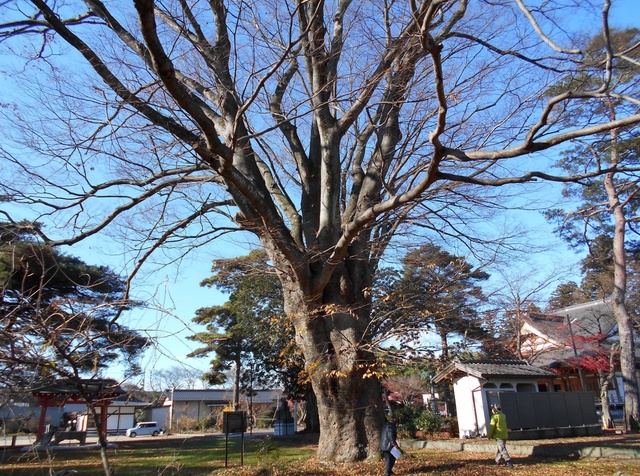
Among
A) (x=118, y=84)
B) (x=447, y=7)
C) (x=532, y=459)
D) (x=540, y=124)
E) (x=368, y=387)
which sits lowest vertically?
(x=532, y=459)

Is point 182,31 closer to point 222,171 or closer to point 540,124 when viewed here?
point 222,171

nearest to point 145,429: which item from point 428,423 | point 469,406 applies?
point 428,423

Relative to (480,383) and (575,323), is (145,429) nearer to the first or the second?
(480,383)

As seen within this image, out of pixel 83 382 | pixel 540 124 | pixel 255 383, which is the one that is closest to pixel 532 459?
pixel 540 124

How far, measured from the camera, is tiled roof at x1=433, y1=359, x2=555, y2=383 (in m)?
17.5

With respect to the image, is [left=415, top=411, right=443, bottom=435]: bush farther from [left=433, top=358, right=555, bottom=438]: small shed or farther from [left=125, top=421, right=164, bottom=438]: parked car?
[left=125, top=421, right=164, bottom=438]: parked car

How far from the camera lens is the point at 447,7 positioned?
8125mm

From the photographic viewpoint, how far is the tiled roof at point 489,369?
57.5 feet

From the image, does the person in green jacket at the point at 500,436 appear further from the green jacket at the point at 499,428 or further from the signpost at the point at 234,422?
the signpost at the point at 234,422

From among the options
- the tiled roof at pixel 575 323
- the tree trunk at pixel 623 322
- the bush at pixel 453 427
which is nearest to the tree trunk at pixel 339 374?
the bush at pixel 453 427

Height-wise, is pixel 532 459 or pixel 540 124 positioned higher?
pixel 540 124

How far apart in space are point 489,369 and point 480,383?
71 centimetres

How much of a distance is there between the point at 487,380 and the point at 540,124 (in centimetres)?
1406

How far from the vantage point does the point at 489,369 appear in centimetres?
1769
